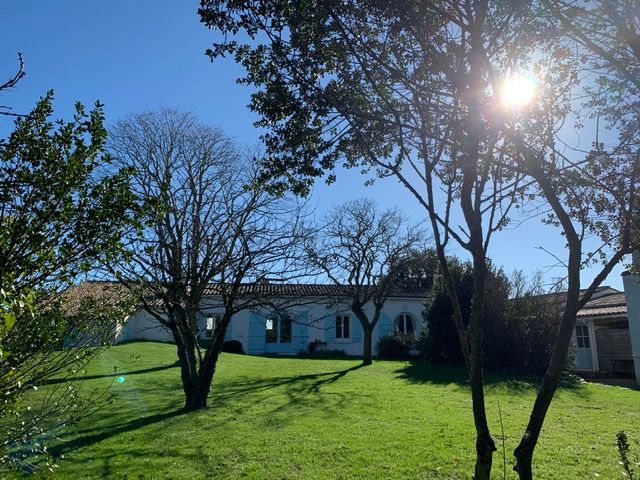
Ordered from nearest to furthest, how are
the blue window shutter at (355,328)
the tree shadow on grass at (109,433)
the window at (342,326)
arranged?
the tree shadow on grass at (109,433), the blue window shutter at (355,328), the window at (342,326)

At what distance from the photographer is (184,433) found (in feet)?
28.6

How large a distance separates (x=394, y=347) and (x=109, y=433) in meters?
21.7

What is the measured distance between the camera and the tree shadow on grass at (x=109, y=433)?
777 cm

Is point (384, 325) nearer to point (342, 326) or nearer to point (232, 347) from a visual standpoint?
point (342, 326)

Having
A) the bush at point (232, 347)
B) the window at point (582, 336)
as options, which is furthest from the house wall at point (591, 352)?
the bush at point (232, 347)

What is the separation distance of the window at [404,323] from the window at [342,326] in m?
3.43

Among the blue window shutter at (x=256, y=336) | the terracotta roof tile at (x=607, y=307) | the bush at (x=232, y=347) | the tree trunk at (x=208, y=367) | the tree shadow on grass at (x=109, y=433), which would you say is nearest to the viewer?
the tree shadow on grass at (x=109, y=433)

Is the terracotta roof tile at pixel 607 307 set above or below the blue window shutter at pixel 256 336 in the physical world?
above

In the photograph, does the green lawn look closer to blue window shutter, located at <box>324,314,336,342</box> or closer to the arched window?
the arched window

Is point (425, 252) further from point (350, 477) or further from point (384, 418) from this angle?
point (350, 477)

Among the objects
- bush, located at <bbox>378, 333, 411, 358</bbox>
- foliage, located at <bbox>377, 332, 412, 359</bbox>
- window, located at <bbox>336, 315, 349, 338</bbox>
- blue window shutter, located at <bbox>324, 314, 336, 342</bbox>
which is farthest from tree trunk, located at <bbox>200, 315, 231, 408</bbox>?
window, located at <bbox>336, 315, 349, 338</bbox>

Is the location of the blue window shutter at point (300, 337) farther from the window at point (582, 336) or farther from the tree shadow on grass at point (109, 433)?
the tree shadow on grass at point (109, 433)

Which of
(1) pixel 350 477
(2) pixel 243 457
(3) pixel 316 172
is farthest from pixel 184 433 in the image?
(3) pixel 316 172

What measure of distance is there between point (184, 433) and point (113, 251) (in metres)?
6.90
